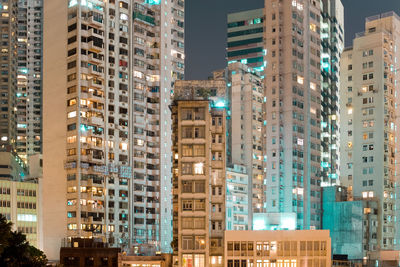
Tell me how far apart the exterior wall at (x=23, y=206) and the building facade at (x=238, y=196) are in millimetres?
44692

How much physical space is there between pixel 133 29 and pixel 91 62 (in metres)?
13.5

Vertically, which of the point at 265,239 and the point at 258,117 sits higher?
the point at 258,117

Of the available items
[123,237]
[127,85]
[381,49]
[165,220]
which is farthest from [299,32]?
[123,237]

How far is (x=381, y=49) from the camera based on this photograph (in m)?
139

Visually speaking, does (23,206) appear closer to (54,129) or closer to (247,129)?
(54,129)

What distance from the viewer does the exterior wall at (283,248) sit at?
9512 cm

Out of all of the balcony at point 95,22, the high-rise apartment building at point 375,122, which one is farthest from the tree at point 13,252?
the high-rise apartment building at point 375,122

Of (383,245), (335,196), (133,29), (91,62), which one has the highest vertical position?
(133,29)

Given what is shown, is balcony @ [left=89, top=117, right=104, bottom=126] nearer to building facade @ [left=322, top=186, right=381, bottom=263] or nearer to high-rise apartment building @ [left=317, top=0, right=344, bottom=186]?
building facade @ [left=322, top=186, right=381, bottom=263]

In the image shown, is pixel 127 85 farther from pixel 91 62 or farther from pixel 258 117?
pixel 258 117

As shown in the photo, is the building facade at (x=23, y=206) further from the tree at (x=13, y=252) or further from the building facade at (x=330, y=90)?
the tree at (x=13, y=252)

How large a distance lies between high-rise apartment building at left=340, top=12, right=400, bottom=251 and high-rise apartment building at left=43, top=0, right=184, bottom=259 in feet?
132

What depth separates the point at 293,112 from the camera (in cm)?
14412

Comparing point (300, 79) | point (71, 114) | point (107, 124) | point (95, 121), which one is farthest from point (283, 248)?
point (300, 79)
